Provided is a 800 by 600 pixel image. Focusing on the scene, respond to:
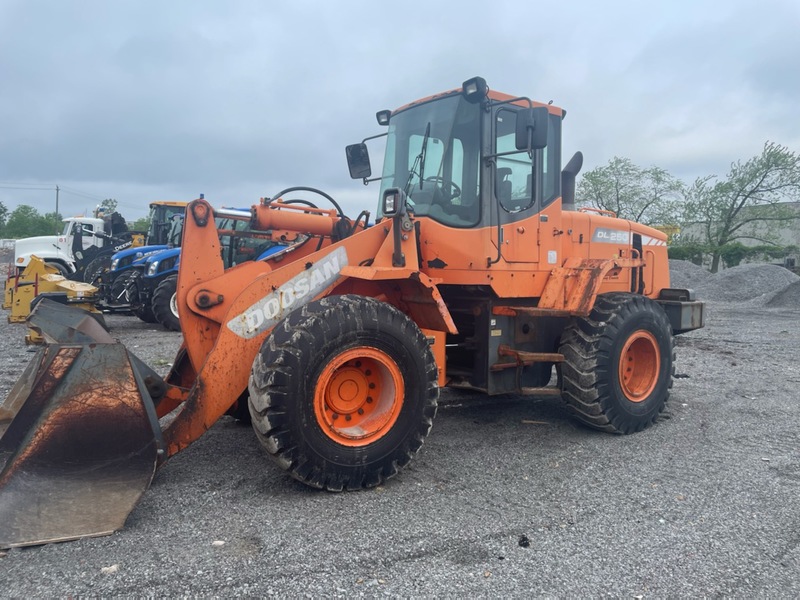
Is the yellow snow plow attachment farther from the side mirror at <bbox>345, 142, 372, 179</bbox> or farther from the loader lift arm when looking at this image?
the loader lift arm

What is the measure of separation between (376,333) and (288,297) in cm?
65

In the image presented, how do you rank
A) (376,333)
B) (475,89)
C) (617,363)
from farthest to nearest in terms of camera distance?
(617,363) → (475,89) → (376,333)

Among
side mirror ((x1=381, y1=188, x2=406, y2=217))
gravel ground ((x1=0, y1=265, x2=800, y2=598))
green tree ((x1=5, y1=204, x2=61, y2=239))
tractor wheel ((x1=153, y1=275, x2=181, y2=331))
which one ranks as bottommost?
gravel ground ((x1=0, y1=265, x2=800, y2=598))

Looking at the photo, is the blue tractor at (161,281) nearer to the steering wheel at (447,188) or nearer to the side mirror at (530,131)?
the steering wheel at (447,188)

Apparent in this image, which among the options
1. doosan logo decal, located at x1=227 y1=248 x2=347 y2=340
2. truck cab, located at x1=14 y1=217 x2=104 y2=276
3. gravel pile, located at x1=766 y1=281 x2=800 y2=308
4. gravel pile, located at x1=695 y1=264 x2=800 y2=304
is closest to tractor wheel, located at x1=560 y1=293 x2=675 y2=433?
doosan logo decal, located at x1=227 y1=248 x2=347 y2=340

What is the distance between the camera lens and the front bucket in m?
3.11

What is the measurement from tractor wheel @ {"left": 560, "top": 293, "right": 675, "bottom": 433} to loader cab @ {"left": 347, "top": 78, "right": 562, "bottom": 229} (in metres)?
1.10

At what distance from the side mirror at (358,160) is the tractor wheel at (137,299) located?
7.89 metres

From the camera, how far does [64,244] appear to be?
19.1 metres

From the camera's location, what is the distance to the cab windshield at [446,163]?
15.8 ft

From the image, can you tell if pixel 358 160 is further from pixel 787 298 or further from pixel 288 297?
pixel 787 298

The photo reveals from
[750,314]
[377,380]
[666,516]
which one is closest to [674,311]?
[666,516]

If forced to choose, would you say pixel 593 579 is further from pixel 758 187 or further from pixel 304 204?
pixel 758 187

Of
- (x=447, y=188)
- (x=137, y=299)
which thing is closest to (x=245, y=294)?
(x=447, y=188)
